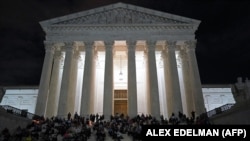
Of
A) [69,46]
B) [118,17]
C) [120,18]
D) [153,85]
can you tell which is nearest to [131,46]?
[120,18]

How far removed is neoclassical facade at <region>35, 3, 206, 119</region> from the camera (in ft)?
99.3

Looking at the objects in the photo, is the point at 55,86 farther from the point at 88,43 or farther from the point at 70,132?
the point at 70,132

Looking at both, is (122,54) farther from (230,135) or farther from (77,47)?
(230,135)

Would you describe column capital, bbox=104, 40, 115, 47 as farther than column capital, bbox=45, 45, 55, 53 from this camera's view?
Yes

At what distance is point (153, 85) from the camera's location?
29.7 meters

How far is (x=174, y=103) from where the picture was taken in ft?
94.8

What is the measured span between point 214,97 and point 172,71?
21.3m

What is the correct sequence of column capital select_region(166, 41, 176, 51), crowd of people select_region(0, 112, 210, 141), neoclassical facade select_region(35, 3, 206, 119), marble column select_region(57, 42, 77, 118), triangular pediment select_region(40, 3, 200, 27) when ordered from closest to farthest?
1. crowd of people select_region(0, 112, 210, 141)
2. marble column select_region(57, 42, 77, 118)
3. neoclassical facade select_region(35, 3, 206, 119)
4. column capital select_region(166, 41, 176, 51)
5. triangular pediment select_region(40, 3, 200, 27)

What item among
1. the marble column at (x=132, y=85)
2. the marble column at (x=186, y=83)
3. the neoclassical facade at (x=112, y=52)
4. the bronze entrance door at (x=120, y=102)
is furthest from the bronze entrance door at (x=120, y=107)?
the marble column at (x=186, y=83)

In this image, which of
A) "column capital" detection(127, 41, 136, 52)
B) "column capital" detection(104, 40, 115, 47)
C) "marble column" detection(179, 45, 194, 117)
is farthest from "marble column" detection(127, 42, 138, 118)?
"marble column" detection(179, 45, 194, 117)

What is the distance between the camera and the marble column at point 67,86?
95.5 ft

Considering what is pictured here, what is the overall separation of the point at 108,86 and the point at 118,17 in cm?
1010

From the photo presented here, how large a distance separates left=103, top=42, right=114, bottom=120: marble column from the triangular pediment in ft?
12.3

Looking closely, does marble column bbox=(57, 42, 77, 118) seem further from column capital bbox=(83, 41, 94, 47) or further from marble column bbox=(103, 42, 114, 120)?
marble column bbox=(103, 42, 114, 120)
